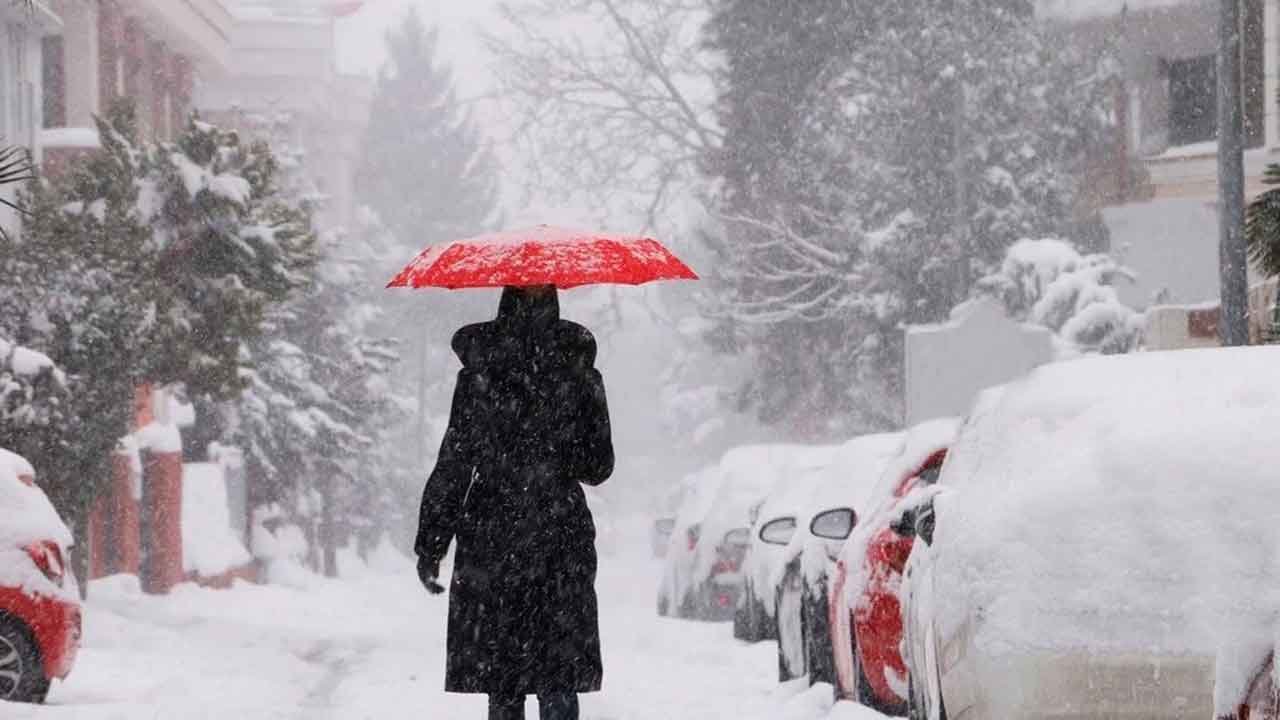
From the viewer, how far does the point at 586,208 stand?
149 feet

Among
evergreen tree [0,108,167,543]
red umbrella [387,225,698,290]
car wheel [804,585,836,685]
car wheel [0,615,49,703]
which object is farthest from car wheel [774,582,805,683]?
evergreen tree [0,108,167,543]

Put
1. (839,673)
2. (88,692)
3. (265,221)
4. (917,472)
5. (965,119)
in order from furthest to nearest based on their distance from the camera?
(965,119)
(265,221)
(88,692)
(839,673)
(917,472)

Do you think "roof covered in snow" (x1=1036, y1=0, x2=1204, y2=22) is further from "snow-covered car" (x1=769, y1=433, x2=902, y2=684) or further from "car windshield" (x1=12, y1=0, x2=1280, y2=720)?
"snow-covered car" (x1=769, y1=433, x2=902, y2=684)

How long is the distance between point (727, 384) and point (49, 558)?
5756cm

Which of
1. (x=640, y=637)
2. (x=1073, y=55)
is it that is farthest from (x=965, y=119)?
(x=640, y=637)

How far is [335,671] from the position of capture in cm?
1719

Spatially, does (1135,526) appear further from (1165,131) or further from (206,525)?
(1165,131)

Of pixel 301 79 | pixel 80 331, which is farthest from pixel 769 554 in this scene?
pixel 301 79

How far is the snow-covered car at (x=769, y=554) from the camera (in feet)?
55.2

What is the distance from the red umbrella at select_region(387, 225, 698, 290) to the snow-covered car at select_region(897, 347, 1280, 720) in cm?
242

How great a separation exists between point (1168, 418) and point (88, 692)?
976cm

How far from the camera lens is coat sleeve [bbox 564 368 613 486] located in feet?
26.3

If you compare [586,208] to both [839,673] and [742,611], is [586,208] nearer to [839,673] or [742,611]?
[742,611]

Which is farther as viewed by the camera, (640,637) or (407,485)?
(407,485)
